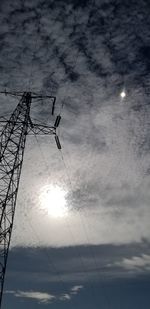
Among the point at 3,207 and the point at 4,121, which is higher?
the point at 4,121

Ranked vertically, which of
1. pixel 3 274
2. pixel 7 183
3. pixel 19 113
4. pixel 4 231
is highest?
pixel 19 113

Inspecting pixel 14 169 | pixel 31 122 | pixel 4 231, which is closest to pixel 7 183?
pixel 14 169

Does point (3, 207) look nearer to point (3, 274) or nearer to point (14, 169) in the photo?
point (14, 169)

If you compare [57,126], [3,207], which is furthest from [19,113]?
[3,207]

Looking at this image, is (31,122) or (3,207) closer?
(3,207)

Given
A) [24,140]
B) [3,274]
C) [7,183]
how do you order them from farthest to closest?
[24,140] → [7,183] → [3,274]

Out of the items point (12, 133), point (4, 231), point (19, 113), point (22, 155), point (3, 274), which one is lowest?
point (3, 274)

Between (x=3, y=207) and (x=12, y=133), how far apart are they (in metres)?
6.92

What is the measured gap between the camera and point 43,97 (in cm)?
3400

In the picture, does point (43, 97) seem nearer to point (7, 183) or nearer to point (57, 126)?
point (57, 126)

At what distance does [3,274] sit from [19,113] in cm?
1466

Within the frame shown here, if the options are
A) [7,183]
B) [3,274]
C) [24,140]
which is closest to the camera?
[3,274]

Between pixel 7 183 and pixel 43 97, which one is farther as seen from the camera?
pixel 43 97

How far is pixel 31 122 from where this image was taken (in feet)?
111
